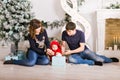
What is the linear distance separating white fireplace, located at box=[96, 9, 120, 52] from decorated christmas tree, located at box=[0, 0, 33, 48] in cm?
110

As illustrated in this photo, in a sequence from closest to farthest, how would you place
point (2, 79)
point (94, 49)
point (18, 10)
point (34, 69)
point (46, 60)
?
point (2, 79)
point (34, 69)
point (46, 60)
point (18, 10)
point (94, 49)

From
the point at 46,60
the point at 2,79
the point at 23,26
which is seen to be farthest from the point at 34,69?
the point at 23,26

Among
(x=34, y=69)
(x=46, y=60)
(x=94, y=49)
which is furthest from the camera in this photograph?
(x=94, y=49)

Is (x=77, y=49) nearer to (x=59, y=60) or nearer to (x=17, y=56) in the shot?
(x=59, y=60)

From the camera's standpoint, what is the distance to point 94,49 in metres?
4.23

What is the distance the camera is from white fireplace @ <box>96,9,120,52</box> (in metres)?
4.02

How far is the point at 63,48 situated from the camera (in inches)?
146

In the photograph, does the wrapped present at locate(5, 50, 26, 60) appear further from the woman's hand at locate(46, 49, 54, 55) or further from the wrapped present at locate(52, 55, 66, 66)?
the wrapped present at locate(52, 55, 66, 66)

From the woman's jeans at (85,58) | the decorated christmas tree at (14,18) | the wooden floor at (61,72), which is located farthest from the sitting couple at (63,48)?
the decorated christmas tree at (14,18)

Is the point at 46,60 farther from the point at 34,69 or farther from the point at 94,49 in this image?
the point at 94,49

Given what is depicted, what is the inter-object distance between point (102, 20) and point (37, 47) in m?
1.15

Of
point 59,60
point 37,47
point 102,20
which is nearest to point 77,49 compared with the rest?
point 59,60

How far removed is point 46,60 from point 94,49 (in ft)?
3.29

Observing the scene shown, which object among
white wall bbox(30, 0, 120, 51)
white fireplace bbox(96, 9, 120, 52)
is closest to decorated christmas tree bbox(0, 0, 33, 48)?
white wall bbox(30, 0, 120, 51)
